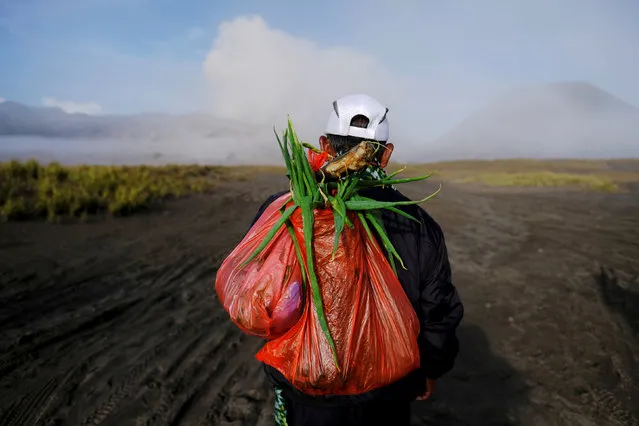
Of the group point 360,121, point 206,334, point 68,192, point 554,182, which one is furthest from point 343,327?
point 554,182

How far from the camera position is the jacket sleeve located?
1.64 meters

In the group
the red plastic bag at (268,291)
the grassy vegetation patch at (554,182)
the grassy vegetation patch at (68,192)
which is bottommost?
the grassy vegetation patch at (554,182)

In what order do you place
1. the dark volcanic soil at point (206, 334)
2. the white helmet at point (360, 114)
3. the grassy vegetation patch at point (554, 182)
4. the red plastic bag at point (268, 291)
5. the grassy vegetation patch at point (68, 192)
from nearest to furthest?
the red plastic bag at point (268, 291) < the white helmet at point (360, 114) < the dark volcanic soil at point (206, 334) < the grassy vegetation patch at point (68, 192) < the grassy vegetation patch at point (554, 182)

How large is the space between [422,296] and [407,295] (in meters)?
0.10

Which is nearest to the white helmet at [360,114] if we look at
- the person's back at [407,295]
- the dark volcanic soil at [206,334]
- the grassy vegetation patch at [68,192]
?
the person's back at [407,295]

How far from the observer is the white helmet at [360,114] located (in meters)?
1.51

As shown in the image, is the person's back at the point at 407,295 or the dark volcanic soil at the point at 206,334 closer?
the person's back at the point at 407,295

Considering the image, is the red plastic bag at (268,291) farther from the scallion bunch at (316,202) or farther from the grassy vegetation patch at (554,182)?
the grassy vegetation patch at (554,182)

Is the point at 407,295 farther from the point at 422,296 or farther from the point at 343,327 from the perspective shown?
the point at 343,327

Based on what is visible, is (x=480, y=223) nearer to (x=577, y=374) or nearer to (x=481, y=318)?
(x=481, y=318)

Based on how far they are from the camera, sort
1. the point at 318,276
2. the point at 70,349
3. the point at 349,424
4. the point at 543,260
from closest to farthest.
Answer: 1. the point at 318,276
2. the point at 349,424
3. the point at 70,349
4. the point at 543,260

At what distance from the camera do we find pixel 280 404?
175cm

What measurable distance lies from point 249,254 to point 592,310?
5.08 metres

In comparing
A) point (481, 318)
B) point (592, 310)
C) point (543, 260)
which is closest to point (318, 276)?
point (481, 318)
